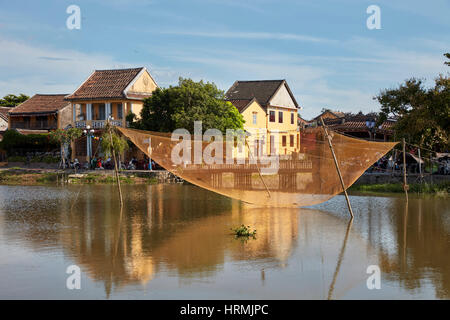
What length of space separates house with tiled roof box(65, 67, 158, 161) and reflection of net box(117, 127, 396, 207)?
17.9m

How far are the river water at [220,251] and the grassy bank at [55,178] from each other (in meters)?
10.5

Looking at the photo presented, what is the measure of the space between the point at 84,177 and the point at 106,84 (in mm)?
9943

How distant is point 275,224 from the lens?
16328mm

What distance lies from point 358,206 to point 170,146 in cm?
759

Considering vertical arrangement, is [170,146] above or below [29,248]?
above

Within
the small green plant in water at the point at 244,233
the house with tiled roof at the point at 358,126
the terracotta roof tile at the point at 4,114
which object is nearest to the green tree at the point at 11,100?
the terracotta roof tile at the point at 4,114

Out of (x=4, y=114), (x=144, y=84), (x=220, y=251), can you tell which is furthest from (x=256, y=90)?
(x=220, y=251)

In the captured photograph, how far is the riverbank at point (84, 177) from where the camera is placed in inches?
1241

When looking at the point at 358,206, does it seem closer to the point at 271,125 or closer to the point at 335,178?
the point at 335,178

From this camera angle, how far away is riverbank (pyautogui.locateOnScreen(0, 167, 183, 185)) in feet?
103

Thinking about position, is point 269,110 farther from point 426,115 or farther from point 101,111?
point 426,115

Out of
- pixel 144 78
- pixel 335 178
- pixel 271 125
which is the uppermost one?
pixel 144 78

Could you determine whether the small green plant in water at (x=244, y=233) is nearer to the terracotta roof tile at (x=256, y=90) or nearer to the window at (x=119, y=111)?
the window at (x=119, y=111)
